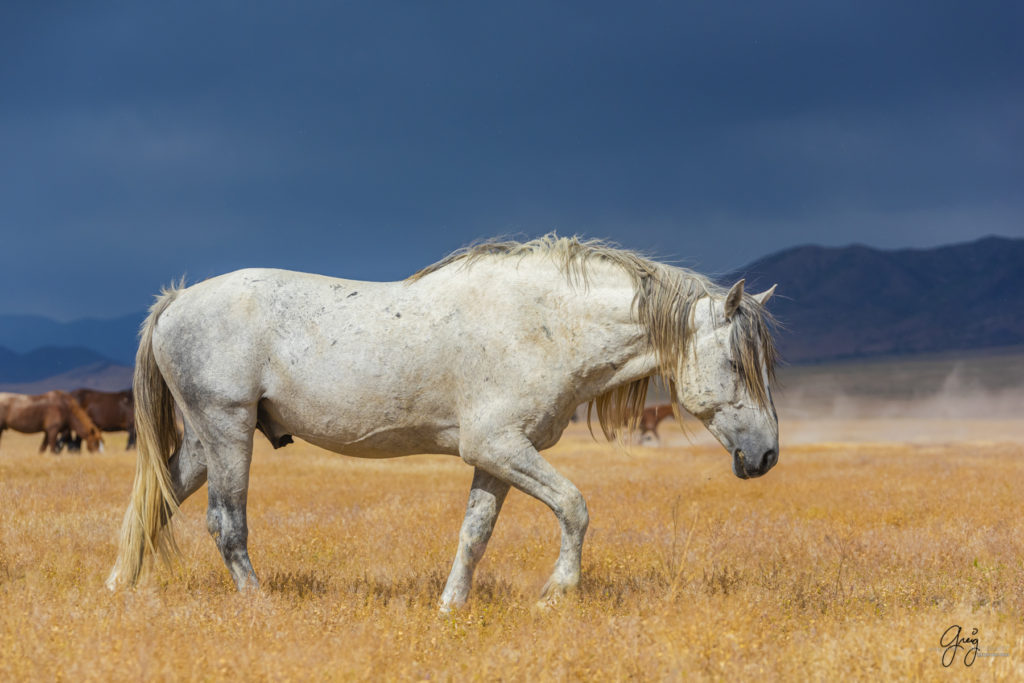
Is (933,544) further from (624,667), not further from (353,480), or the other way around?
(353,480)

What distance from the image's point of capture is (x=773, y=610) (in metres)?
5.57

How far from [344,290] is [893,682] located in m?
4.18

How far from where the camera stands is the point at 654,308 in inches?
229

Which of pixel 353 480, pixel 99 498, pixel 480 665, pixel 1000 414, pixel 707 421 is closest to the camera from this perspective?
pixel 480 665

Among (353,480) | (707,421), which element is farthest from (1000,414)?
(707,421)

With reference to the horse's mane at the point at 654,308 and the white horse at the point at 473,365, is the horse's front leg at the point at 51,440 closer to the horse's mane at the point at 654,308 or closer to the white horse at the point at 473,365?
the white horse at the point at 473,365

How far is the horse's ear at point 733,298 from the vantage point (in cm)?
566

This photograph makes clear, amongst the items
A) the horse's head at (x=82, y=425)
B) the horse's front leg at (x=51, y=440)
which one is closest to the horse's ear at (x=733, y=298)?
the horse's front leg at (x=51, y=440)

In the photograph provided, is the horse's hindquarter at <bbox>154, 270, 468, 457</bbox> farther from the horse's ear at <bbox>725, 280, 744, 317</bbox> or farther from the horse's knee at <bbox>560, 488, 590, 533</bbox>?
the horse's ear at <bbox>725, 280, 744, 317</bbox>

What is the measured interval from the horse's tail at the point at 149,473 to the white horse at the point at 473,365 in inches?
2.4

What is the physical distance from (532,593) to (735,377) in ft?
6.59

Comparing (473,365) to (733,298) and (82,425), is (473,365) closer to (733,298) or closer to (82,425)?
(733,298)

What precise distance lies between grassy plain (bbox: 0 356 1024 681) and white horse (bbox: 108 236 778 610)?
700 mm

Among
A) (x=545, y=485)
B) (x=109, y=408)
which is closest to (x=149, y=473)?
(x=545, y=485)
